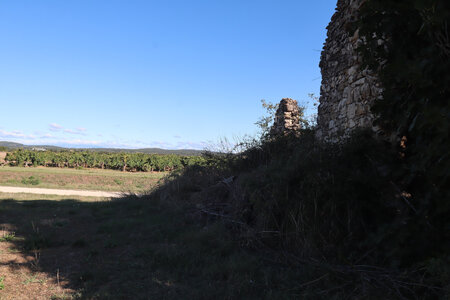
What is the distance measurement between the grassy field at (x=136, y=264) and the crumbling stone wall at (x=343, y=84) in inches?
98.6

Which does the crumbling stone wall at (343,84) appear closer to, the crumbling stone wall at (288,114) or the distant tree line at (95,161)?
the crumbling stone wall at (288,114)

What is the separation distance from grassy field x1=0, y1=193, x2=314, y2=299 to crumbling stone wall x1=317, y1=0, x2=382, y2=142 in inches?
98.6

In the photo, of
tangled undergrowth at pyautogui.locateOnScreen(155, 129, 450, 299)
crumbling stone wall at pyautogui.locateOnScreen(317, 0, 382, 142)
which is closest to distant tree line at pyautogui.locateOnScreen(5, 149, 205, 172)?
crumbling stone wall at pyautogui.locateOnScreen(317, 0, 382, 142)

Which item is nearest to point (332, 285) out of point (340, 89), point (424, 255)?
point (424, 255)

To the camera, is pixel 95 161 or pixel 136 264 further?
pixel 95 161

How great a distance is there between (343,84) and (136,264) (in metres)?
4.69

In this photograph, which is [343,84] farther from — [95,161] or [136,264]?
[95,161]

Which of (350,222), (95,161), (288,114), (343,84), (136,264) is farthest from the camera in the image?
(95,161)

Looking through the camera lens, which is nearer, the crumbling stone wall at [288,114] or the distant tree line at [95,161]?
the crumbling stone wall at [288,114]

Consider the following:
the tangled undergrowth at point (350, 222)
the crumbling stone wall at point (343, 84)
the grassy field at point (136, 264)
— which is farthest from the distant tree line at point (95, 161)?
the tangled undergrowth at point (350, 222)

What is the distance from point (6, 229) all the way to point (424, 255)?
725cm

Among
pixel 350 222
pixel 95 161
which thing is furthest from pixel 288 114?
pixel 95 161

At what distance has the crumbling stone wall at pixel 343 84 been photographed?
4.91m

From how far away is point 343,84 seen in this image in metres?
5.79
